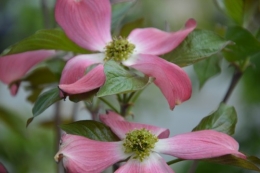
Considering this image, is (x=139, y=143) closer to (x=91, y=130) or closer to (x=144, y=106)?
(x=91, y=130)

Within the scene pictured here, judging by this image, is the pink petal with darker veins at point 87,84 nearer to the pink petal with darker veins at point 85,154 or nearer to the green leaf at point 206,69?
the pink petal with darker veins at point 85,154

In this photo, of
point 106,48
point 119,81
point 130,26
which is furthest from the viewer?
point 130,26

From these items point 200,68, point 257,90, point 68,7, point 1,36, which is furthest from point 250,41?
point 1,36

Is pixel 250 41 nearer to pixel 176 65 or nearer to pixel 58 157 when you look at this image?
pixel 176 65

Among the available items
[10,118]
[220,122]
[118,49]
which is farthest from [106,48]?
[10,118]

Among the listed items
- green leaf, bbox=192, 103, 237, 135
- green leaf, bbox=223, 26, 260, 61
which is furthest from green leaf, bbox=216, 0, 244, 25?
green leaf, bbox=192, 103, 237, 135

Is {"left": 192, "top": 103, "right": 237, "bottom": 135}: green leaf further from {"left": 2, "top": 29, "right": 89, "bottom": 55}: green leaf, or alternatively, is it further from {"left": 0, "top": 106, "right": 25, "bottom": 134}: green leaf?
{"left": 0, "top": 106, "right": 25, "bottom": 134}: green leaf
